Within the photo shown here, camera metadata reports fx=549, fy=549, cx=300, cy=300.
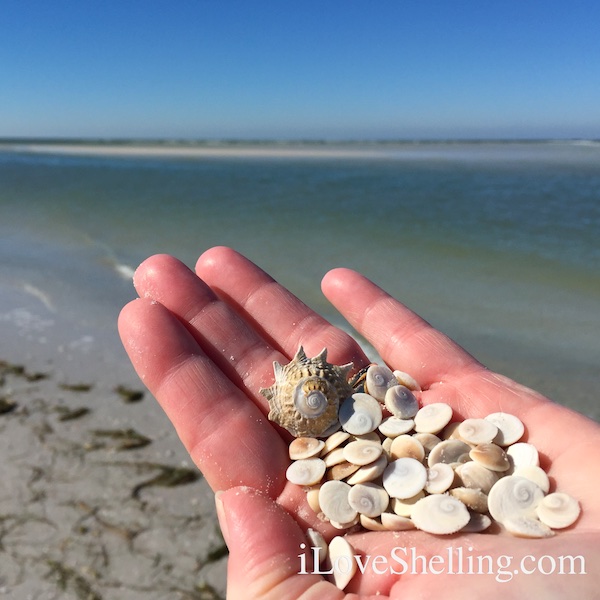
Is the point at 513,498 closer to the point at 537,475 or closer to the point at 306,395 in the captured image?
the point at 537,475

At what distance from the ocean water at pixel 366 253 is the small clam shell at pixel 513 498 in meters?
2.77

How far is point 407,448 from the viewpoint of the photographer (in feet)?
8.55

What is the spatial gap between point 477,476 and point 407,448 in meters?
0.34

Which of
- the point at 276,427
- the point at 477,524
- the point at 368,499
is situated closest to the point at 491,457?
the point at 477,524

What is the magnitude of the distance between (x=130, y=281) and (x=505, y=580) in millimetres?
6818

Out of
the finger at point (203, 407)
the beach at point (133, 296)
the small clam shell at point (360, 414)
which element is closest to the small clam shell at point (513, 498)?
the small clam shell at point (360, 414)

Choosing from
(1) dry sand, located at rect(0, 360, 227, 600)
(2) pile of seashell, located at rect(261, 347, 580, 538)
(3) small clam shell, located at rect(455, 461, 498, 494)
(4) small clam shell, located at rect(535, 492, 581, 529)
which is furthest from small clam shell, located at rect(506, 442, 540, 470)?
(1) dry sand, located at rect(0, 360, 227, 600)

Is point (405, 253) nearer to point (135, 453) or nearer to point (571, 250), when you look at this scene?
point (571, 250)

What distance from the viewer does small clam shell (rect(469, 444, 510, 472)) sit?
8.02ft

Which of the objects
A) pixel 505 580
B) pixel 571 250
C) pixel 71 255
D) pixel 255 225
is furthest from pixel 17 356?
pixel 571 250

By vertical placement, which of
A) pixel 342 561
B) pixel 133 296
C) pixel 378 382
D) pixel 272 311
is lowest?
pixel 133 296

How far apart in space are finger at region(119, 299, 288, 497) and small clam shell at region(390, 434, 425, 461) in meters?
0.52

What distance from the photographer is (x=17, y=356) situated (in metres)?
5.24

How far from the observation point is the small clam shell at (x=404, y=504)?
7.54 ft
